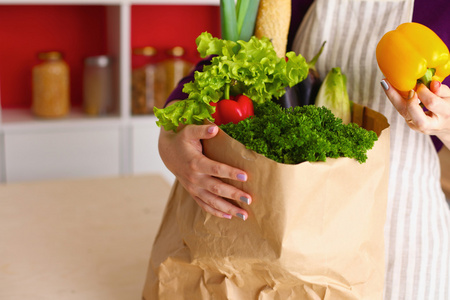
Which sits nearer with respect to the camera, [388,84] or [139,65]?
[388,84]

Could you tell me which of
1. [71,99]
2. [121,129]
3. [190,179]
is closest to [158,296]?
[190,179]

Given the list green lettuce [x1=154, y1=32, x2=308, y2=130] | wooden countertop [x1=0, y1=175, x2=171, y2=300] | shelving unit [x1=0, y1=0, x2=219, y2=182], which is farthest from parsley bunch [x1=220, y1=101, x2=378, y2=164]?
shelving unit [x1=0, y1=0, x2=219, y2=182]

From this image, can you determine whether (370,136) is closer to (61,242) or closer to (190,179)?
(190,179)

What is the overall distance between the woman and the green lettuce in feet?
0.14

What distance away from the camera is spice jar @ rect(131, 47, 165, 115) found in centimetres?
274

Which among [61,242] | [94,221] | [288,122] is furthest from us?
[94,221]

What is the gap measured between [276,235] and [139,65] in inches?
88.5

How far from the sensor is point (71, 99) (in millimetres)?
2920

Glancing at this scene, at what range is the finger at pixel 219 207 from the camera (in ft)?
2.98

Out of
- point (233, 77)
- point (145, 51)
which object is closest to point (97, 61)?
point (145, 51)

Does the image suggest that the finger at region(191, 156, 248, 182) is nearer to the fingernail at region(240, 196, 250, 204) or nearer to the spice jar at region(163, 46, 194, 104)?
the fingernail at region(240, 196, 250, 204)

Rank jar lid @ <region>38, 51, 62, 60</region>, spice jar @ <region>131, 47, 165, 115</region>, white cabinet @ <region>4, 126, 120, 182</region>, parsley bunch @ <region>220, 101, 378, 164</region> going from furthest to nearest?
spice jar @ <region>131, 47, 165, 115</region> → white cabinet @ <region>4, 126, 120, 182</region> → jar lid @ <region>38, 51, 62, 60</region> → parsley bunch @ <region>220, 101, 378, 164</region>

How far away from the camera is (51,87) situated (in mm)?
2598

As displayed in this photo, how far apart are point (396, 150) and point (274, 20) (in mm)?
344
